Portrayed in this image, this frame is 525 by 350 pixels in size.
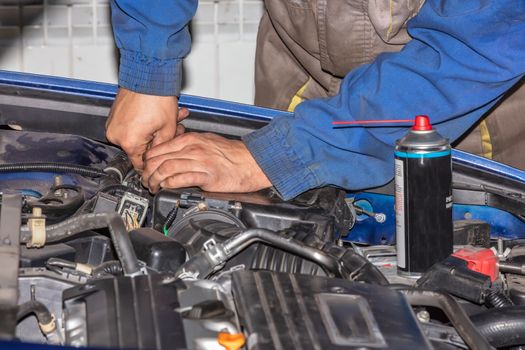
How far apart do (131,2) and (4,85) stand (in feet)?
1.17

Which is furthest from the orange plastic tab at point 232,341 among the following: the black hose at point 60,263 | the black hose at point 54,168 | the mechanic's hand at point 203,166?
the black hose at point 54,168

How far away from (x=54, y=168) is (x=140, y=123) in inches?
9.8

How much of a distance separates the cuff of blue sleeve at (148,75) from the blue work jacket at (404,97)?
0.26m

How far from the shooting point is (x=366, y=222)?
188cm

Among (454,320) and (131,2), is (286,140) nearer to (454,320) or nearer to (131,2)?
(131,2)

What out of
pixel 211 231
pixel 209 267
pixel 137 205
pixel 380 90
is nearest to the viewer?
pixel 209 267

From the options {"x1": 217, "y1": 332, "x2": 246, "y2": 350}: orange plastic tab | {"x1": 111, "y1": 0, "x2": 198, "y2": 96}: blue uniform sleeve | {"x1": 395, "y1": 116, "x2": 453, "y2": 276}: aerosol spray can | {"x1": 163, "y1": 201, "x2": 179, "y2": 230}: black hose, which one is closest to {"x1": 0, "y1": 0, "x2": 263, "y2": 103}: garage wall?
{"x1": 111, "y1": 0, "x2": 198, "y2": 96}: blue uniform sleeve

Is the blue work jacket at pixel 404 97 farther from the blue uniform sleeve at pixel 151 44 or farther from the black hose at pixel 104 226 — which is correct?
the black hose at pixel 104 226

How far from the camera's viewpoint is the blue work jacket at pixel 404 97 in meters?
1.79

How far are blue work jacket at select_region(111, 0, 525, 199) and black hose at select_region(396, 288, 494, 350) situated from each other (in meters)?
0.53

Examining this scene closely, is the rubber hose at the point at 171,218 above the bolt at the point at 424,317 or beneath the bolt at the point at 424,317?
above

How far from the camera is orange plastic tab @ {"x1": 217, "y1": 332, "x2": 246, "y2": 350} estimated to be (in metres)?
1.08

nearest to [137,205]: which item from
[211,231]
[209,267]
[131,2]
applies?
[211,231]

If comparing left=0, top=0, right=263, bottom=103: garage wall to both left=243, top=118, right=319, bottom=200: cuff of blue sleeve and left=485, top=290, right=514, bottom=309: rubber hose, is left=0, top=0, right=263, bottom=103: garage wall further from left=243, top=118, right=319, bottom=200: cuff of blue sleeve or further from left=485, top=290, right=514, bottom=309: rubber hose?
left=485, top=290, right=514, bottom=309: rubber hose
